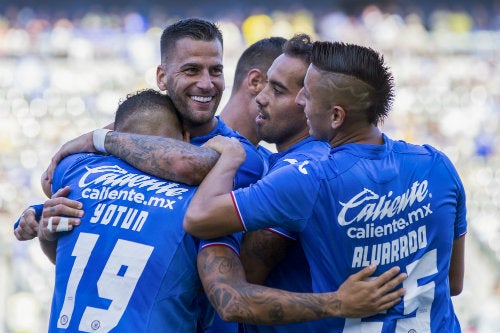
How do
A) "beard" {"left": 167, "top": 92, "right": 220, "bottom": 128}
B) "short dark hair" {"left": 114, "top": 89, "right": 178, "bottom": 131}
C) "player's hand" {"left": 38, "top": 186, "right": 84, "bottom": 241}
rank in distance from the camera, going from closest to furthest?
"player's hand" {"left": 38, "top": 186, "right": 84, "bottom": 241}, "short dark hair" {"left": 114, "top": 89, "right": 178, "bottom": 131}, "beard" {"left": 167, "top": 92, "right": 220, "bottom": 128}

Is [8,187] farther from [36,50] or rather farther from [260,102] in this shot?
[260,102]

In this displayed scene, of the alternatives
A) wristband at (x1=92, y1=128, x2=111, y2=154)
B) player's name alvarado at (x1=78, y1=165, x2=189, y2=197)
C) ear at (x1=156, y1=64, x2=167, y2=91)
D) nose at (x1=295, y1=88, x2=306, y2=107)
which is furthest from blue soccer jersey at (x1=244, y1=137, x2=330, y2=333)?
ear at (x1=156, y1=64, x2=167, y2=91)

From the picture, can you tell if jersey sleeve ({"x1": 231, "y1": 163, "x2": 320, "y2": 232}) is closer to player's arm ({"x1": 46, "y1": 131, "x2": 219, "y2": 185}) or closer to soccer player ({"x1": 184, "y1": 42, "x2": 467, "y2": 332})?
soccer player ({"x1": 184, "y1": 42, "x2": 467, "y2": 332})

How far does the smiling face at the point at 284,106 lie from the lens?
4.31 metres

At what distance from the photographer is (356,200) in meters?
3.64

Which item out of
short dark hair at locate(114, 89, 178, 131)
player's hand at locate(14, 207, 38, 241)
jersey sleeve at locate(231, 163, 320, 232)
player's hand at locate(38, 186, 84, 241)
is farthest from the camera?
player's hand at locate(14, 207, 38, 241)

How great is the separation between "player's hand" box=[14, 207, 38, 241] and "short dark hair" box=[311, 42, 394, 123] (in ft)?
5.18

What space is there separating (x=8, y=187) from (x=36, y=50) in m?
8.20

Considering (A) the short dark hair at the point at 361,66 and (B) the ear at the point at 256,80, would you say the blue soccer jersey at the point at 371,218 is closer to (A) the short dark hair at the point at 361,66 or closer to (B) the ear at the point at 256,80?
(A) the short dark hair at the point at 361,66

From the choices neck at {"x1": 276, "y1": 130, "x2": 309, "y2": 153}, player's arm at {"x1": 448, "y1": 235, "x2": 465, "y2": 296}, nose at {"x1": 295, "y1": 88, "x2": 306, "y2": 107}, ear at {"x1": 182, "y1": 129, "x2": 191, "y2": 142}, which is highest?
nose at {"x1": 295, "y1": 88, "x2": 306, "y2": 107}

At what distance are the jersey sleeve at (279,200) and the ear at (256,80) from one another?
2026 mm

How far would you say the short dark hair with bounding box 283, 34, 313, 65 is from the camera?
169 inches

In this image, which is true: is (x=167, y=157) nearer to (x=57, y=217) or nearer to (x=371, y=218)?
(x=57, y=217)

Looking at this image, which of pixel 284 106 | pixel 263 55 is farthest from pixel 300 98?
pixel 263 55
